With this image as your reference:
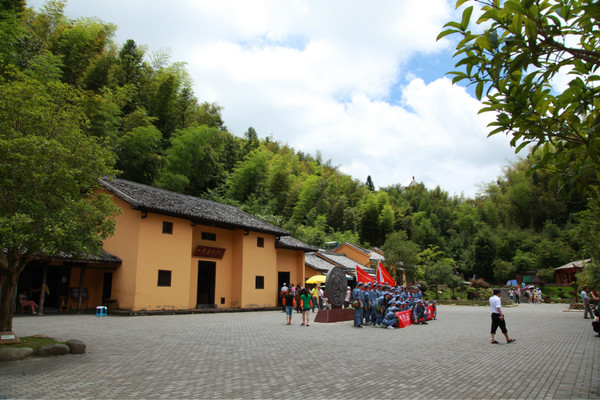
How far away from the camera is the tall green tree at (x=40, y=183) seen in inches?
300

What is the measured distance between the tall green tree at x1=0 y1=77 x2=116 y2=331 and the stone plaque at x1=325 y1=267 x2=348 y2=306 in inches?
346

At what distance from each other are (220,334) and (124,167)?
17781 mm

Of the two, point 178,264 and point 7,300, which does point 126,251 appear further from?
point 7,300

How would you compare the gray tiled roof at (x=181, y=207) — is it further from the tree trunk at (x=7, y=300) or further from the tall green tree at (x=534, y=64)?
the tall green tree at (x=534, y=64)

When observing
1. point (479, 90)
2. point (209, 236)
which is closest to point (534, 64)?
point (479, 90)

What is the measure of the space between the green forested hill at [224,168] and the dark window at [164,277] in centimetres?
620

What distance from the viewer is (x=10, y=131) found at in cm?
785

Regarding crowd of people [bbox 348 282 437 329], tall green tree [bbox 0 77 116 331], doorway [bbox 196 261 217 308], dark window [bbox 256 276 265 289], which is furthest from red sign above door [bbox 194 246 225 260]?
tall green tree [bbox 0 77 116 331]

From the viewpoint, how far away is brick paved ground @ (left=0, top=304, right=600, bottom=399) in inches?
203

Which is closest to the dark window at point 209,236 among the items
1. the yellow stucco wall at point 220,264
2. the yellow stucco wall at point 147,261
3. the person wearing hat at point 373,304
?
the yellow stucco wall at point 220,264

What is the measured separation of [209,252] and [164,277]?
3.18m

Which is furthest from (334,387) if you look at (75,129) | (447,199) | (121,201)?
(447,199)

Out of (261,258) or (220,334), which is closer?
(220,334)

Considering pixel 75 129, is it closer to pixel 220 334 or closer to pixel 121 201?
pixel 220 334
